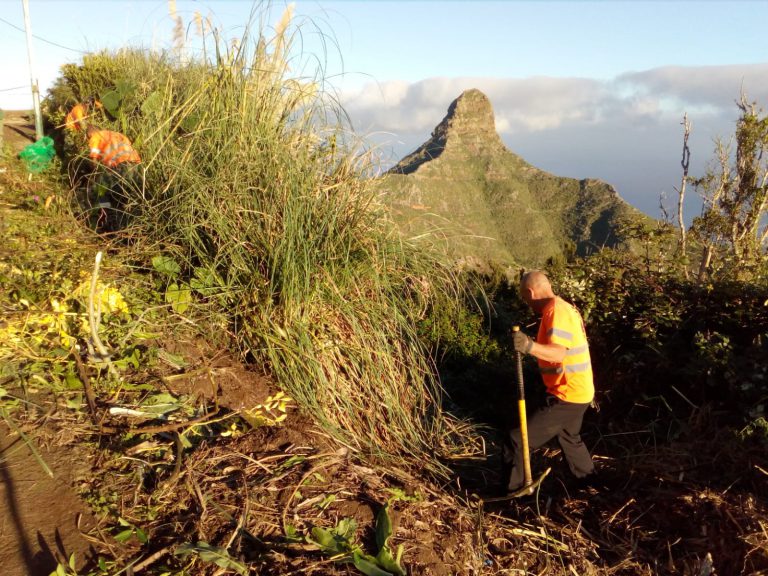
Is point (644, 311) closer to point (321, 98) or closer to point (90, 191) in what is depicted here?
point (321, 98)

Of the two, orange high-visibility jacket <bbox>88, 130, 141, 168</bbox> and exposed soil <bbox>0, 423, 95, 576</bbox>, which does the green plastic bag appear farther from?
exposed soil <bbox>0, 423, 95, 576</bbox>

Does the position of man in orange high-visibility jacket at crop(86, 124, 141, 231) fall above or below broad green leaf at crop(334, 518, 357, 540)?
above

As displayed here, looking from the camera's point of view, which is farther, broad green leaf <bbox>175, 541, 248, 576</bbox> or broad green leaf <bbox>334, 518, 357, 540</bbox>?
broad green leaf <bbox>334, 518, 357, 540</bbox>

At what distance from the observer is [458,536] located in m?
3.02

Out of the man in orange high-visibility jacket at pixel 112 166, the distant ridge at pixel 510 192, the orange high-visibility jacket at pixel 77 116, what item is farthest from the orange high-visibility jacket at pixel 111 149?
the distant ridge at pixel 510 192

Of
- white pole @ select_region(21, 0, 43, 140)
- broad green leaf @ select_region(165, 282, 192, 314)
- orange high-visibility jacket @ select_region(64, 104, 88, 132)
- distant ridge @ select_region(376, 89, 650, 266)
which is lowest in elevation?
distant ridge @ select_region(376, 89, 650, 266)

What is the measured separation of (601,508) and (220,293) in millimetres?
3071

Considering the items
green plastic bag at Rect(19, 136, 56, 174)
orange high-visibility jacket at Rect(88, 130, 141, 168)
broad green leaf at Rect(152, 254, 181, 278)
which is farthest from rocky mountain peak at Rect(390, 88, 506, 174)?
broad green leaf at Rect(152, 254, 181, 278)

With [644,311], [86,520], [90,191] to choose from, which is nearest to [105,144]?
[90,191]

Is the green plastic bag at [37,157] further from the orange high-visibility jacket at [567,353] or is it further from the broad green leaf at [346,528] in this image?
the orange high-visibility jacket at [567,353]

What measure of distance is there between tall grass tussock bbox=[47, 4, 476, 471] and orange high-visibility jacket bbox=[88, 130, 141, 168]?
295 mm

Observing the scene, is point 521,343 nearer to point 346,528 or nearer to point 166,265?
point 346,528

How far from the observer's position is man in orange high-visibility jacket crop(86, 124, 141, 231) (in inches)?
166

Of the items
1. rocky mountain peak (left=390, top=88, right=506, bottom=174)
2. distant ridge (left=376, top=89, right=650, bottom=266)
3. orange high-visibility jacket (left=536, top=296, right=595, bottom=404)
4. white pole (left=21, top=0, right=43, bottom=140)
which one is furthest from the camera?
rocky mountain peak (left=390, top=88, right=506, bottom=174)
